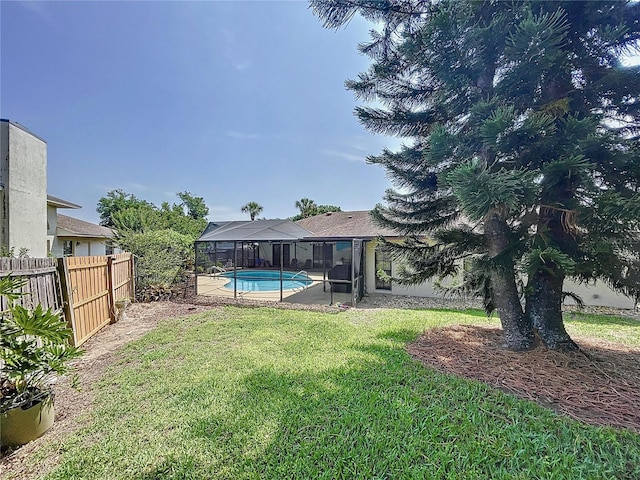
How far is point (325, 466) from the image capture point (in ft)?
8.16

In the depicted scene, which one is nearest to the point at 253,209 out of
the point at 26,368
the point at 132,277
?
the point at 132,277

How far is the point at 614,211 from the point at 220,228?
52.0 ft

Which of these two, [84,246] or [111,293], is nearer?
[111,293]

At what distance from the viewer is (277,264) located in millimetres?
24719

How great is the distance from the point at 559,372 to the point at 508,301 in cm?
126

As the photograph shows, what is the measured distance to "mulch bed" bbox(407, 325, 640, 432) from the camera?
3299 mm

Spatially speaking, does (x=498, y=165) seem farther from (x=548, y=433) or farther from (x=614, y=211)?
(x=548, y=433)

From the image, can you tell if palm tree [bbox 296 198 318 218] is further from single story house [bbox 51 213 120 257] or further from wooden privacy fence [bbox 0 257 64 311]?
wooden privacy fence [bbox 0 257 64 311]

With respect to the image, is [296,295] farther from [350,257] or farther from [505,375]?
[505,375]

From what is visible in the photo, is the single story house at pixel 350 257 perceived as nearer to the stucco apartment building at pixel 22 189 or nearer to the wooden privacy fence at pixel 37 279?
the stucco apartment building at pixel 22 189

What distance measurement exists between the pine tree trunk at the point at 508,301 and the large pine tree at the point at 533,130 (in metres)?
0.02

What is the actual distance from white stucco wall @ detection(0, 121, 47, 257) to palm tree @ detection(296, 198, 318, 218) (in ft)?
105

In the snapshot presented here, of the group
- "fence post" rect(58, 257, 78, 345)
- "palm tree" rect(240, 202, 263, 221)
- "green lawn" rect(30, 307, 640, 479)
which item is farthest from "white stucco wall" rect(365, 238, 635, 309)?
"palm tree" rect(240, 202, 263, 221)

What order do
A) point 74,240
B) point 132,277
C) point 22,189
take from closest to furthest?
point 22,189, point 132,277, point 74,240
